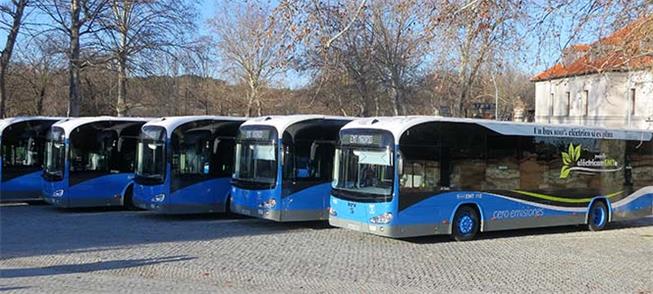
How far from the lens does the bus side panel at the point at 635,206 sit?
19094 millimetres

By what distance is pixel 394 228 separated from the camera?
46.5ft

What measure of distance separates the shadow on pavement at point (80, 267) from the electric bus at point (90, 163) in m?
8.97

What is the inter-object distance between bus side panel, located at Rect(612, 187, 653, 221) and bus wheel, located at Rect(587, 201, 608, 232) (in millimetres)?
361

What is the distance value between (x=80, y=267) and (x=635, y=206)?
15.2 meters

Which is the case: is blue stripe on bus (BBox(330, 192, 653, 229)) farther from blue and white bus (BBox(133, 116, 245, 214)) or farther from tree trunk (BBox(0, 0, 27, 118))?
tree trunk (BBox(0, 0, 27, 118))

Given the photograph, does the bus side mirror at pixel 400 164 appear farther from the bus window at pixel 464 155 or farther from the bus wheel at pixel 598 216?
the bus wheel at pixel 598 216

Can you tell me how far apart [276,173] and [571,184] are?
25.0 ft

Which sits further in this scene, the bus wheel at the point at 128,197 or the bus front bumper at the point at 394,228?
the bus wheel at the point at 128,197

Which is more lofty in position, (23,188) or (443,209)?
(443,209)

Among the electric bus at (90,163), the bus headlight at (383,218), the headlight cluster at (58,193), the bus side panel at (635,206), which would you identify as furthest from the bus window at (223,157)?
the bus side panel at (635,206)

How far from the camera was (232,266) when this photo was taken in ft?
37.8

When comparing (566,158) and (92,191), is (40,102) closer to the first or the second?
(92,191)

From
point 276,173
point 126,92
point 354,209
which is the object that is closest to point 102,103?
point 126,92

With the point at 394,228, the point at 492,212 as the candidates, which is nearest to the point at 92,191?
the point at 394,228
